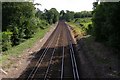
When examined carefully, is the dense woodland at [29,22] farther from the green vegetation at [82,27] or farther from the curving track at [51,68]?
the green vegetation at [82,27]

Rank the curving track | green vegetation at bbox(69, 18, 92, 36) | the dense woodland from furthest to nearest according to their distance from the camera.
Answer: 1. green vegetation at bbox(69, 18, 92, 36)
2. the dense woodland
3. the curving track

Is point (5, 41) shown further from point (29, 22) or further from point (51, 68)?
point (29, 22)

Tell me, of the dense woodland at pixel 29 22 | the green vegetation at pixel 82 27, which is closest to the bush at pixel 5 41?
the dense woodland at pixel 29 22

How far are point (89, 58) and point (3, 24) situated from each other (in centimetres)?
1818

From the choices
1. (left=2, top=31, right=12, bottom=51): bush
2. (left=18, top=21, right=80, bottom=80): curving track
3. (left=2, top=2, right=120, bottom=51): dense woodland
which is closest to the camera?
(left=18, top=21, right=80, bottom=80): curving track

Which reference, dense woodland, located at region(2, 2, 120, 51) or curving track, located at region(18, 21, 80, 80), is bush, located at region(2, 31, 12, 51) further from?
curving track, located at region(18, 21, 80, 80)

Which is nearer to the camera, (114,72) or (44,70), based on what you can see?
(114,72)

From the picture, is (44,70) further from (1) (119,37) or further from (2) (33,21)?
(2) (33,21)

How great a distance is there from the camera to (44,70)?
71.0 ft

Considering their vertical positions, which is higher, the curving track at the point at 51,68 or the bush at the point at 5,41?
the bush at the point at 5,41

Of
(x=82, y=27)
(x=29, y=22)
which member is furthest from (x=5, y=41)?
(x=82, y=27)

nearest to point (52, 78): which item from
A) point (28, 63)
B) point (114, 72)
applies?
point (114, 72)

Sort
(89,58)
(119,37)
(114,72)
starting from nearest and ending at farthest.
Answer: (114,72)
(119,37)
(89,58)

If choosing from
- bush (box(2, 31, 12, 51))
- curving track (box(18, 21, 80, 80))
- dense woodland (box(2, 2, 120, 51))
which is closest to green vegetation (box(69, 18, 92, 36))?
dense woodland (box(2, 2, 120, 51))
